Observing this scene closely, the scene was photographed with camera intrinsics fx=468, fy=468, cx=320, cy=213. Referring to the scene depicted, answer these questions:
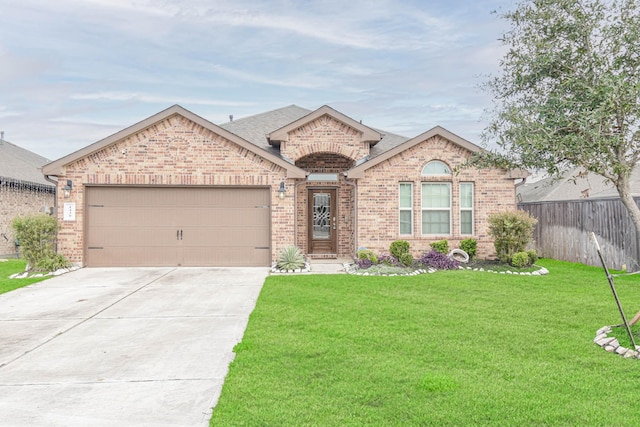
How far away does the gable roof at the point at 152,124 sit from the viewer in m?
13.1

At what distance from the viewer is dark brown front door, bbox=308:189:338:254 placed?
1576cm

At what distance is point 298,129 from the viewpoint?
14.6 metres

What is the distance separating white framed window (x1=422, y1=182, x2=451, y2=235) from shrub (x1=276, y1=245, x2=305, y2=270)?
3989 mm

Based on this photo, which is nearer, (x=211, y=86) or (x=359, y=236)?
(x=359, y=236)

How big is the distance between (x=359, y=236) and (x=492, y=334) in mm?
7892

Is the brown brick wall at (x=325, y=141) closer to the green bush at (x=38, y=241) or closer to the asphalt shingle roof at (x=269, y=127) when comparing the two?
the asphalt shingle roof at (x=269, y=127)

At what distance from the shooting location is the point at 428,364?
492cm

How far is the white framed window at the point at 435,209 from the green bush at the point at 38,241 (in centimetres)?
1036

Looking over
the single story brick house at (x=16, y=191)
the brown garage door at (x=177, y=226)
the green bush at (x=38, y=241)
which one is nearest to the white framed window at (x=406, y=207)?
the brown garage door at (x=177, y=226)

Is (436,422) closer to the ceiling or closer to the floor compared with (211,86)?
closer to the floor

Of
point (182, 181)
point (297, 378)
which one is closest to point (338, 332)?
point (297, 378)

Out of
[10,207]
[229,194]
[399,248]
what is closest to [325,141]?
[229,194]

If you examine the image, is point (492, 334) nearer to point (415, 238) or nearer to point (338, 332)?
point (338, 332)

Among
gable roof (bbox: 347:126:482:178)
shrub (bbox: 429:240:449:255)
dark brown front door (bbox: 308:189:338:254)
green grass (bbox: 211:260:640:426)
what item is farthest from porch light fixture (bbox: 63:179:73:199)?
shrub (bbox: 429:240:449:255)
